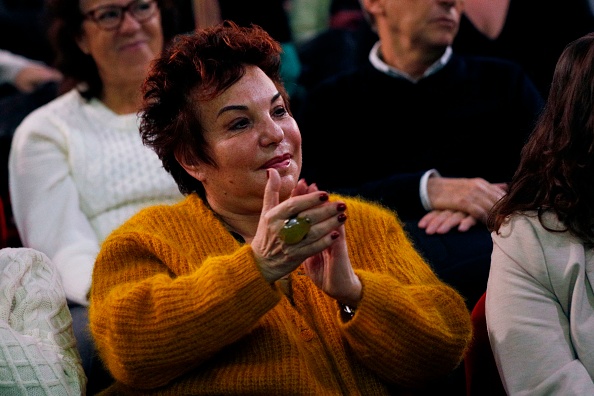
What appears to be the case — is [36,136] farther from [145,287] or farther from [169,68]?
[145,287]

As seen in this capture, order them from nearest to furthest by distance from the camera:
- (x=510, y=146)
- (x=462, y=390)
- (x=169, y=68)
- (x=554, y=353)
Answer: (x=554, y=353), (x=169, y=68), (x=462, y=390), (x=510, y=146)

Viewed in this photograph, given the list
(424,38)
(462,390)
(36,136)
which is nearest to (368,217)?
(462,390)

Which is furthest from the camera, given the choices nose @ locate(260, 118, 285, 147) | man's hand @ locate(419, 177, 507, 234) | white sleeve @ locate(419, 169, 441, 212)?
white sleeve @ locate(419, 169, 441, 212)

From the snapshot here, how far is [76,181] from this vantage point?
2.79m

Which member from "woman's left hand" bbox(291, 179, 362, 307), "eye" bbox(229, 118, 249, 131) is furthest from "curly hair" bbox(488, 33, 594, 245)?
"eye" bbox(229, 118, 249, 131)

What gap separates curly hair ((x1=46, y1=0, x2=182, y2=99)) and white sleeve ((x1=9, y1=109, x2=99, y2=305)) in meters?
0.19

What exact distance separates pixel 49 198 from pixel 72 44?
55cm

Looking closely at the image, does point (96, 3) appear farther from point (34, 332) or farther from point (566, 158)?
point (566, 158)

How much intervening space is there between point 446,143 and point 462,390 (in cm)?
81

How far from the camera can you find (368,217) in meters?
2.08

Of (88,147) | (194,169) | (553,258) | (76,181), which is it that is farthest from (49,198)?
(553,258)

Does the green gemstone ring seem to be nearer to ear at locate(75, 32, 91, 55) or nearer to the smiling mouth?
the smiling mouth

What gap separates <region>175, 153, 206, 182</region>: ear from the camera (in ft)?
6.76

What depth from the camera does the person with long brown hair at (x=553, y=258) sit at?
5.89 feet
